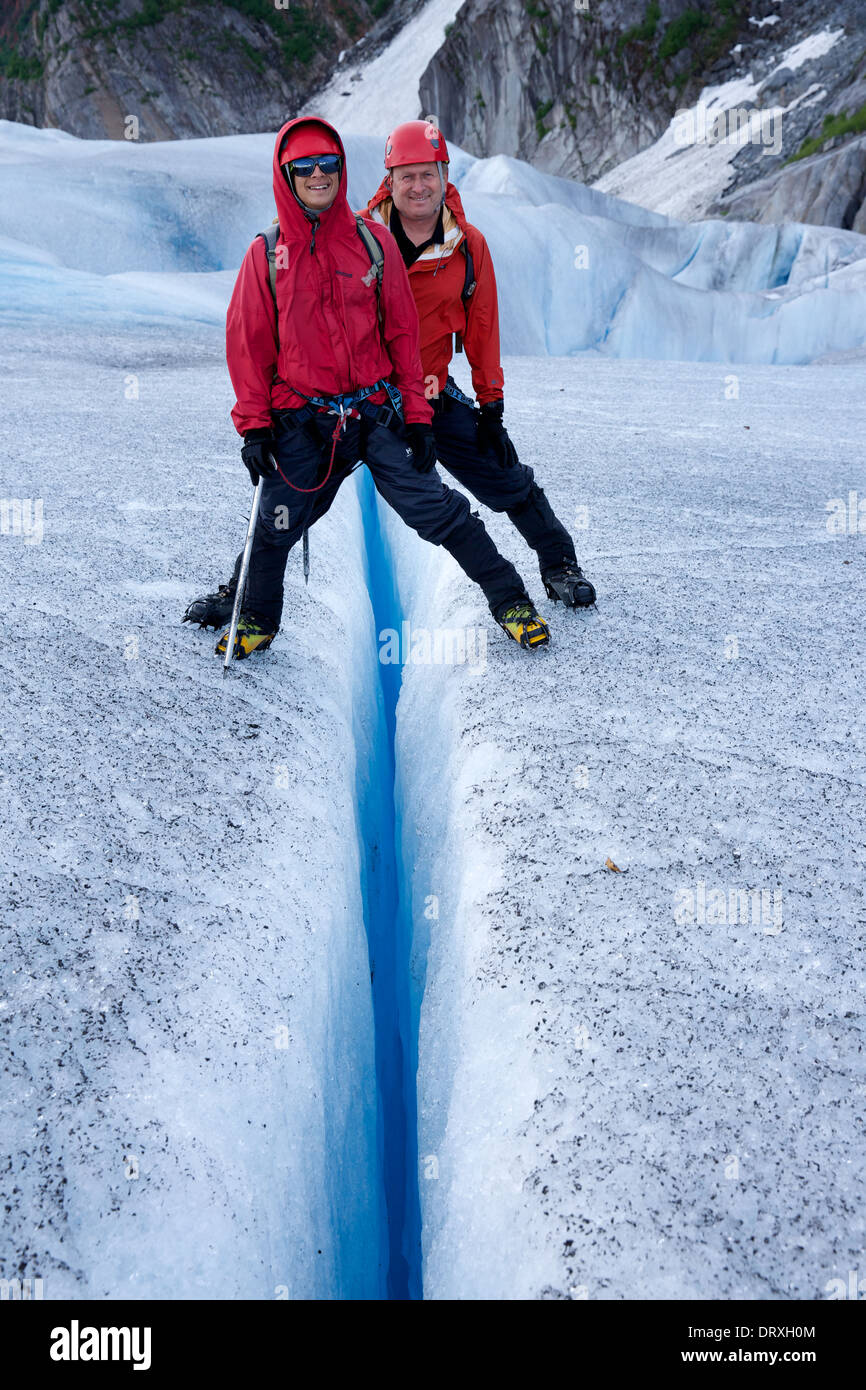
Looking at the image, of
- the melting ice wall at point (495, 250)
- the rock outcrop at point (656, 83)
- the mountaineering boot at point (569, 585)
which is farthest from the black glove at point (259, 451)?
the rock outcrop at point (656, 83)

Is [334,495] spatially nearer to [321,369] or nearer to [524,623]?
[321,369]

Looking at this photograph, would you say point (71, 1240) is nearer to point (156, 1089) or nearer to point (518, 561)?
point (156, 1089)

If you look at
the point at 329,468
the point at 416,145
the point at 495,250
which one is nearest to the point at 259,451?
the point at 329,468

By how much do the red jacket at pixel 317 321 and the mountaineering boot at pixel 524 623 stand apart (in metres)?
0.77

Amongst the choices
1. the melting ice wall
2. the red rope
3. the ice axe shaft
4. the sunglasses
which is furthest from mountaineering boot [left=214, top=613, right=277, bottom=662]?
the melting ice wall

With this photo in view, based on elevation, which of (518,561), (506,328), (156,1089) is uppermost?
(506,328)

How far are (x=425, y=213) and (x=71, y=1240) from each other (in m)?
2.64

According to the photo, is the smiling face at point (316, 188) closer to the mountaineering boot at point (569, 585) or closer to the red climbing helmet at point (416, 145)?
the red climbing helmet at point (416, 145)

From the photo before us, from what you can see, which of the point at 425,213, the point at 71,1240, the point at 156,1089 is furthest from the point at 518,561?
the point at 71,1240

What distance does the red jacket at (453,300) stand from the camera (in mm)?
2639

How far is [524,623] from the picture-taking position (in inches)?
119

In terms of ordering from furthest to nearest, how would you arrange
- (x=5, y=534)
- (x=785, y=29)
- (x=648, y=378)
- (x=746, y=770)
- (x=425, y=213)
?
1. (x=785, y=29)
2. (x=648, y=378)
3. (x=5, y=534)
4. (x=425, y=213)
5. (x=746, y=770)

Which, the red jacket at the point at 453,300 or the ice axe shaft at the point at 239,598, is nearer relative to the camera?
the red jacket at the point at 453,300

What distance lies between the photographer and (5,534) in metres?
3.76
